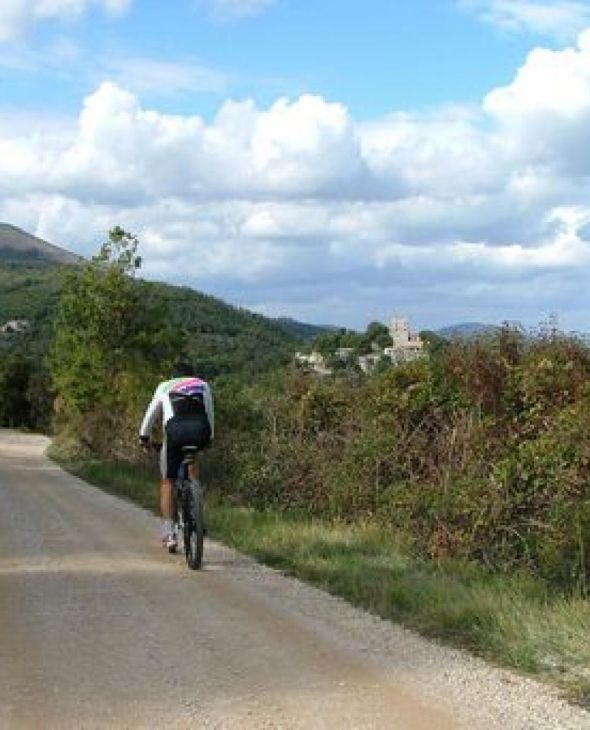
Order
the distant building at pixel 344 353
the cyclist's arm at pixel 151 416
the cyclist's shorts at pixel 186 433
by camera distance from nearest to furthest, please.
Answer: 1. the cyclist's shorts at pixel 186 433
2. the cyclist's arm at pixel 151 416
3. the distant building at pixel 344 353

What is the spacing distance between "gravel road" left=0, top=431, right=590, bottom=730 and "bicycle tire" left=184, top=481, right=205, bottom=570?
171mm

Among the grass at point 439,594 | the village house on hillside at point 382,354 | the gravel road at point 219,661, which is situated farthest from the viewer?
the village house on hillside at point 382,354

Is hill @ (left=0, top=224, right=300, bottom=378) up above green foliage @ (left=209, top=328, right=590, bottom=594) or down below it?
above

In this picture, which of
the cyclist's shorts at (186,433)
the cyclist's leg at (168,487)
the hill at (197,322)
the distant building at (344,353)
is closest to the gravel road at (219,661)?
the cyclist's leg at (168,487)

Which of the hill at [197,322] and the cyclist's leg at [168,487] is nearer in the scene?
the cyclist's leg at [168,487]

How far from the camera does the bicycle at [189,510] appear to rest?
10.1 m

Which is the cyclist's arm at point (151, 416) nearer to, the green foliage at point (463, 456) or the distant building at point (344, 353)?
the green foliage at point (463, 456)

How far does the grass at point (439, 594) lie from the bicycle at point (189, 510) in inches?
35.6

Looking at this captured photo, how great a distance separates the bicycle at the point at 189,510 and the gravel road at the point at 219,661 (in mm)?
212

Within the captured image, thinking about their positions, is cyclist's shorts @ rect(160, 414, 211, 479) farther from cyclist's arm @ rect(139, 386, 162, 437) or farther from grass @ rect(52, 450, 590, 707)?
grass @ rect(52, 450, 590, 707)

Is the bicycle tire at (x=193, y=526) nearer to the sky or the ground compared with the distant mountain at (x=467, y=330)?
nearer to the ground

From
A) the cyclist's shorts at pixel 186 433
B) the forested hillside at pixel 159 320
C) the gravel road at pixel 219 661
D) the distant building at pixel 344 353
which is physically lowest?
the gravel road at pixel 219 661

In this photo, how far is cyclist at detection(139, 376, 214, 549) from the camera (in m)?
10.6

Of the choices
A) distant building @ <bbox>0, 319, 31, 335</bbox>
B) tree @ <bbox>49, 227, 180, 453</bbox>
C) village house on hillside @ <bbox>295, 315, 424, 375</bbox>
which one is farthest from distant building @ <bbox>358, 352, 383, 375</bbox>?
distant building @ <bbox>0, 319, 31, 335</bbox>
